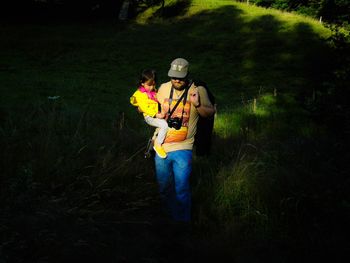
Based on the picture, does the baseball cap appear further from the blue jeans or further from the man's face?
the blue jeans

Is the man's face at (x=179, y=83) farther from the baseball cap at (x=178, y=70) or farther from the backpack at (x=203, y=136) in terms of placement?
the backpack at (x=203, y=136)

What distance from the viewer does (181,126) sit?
15.9ft

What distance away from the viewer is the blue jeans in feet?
16.0

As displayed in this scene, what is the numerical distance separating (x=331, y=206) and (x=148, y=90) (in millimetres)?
2535

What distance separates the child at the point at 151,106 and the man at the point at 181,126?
0.07 metres

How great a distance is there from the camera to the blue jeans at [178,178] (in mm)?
4867

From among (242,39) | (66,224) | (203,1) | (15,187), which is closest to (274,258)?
(66,224)

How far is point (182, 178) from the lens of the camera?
4.90 metres

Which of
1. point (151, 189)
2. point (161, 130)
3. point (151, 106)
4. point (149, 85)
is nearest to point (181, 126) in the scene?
point (161, 130)

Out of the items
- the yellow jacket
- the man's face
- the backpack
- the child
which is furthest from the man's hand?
the backpack

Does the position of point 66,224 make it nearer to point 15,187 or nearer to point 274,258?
point 15,187

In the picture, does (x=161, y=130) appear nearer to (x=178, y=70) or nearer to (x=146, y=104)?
(x=146, y=104)

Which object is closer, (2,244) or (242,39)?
(2,244)

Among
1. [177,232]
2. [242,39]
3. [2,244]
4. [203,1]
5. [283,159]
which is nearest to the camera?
[2,244]
